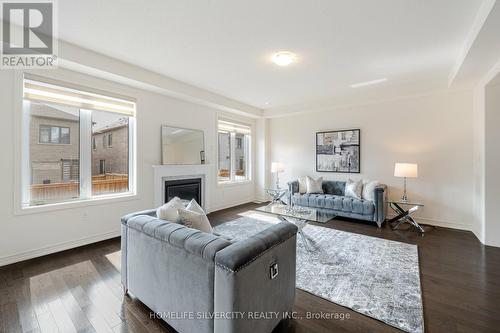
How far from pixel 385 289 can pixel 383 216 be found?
2.41m

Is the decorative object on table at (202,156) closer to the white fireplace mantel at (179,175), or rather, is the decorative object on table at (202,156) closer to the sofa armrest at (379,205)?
the white fireplace mantel at (179,175)

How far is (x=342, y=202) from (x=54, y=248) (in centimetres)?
498

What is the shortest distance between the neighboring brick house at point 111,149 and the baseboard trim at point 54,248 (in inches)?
40.5

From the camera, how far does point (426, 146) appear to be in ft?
14.6

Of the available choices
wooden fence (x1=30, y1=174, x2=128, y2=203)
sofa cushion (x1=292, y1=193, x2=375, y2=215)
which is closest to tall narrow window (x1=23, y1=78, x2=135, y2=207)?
wooden fence (x1=30, y1=174, x2=128, y2=203)

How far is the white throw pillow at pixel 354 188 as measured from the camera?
4789 millimetres

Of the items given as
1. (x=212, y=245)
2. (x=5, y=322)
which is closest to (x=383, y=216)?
(x=212, y=245)

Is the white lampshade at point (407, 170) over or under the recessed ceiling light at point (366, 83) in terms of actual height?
under

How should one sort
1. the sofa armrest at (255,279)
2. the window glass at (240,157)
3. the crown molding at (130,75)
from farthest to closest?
the window glass at (240,157)
the crown molding at (130,75)
the sofa armrest at (255,279)

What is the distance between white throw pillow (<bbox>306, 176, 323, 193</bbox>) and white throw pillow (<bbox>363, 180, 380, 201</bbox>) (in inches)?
38.9

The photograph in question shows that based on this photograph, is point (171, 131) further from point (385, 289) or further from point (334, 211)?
point (385, 289)

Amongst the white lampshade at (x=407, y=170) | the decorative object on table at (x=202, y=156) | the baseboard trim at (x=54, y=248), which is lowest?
the baseboard trim at (x=54, y=248)

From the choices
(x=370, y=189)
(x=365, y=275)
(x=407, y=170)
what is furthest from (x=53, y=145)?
(x=407, y=170)

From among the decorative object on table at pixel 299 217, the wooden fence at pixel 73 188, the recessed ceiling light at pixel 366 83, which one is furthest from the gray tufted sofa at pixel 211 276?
the recessed ceiling light at pixel 366 83
